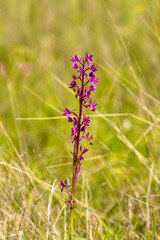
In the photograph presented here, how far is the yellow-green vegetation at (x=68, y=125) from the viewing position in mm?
1849

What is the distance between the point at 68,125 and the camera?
3.47 m

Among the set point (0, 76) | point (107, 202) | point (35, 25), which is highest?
point (35, 25)

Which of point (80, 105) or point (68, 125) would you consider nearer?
point (80, 105)

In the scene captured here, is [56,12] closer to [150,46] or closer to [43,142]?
[150,46]

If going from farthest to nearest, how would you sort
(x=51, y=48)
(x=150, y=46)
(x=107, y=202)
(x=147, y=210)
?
(x=51, y=48) < (x=150, y=46) < (x=107, y=202) < (x=147, y=210)

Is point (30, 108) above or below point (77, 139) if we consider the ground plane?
above

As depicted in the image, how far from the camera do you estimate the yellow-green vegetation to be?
6.07 feet

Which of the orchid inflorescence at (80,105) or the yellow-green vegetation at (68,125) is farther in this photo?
the yellow-green vegetation at (68,125)

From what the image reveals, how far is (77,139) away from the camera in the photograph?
132cm

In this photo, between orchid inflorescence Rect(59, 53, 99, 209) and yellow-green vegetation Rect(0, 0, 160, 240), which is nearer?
orchid inflorescence Rect(59, 53, 99, 209)

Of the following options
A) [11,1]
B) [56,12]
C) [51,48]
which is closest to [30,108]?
[51,48]

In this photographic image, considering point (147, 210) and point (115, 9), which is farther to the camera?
point (115, 9)

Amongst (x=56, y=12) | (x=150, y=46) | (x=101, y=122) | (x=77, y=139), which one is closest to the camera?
(x=77, y=139)

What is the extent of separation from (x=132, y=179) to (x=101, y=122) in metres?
1.20
